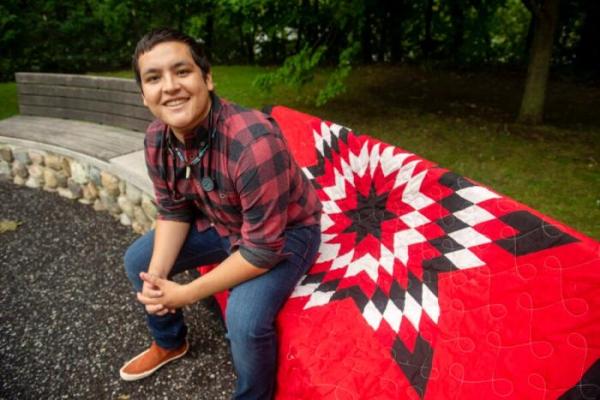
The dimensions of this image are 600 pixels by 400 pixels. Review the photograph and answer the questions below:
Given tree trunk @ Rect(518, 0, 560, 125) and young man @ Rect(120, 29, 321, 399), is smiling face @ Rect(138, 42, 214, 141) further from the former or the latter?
tree trunk @ Rect(518, 0, 560, 125)

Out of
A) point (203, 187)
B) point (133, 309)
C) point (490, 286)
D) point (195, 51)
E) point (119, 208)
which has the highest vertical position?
point (195, 51)

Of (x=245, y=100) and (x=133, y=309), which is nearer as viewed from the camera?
(x=133, y=309)

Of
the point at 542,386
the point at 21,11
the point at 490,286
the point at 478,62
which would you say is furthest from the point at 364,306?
the point at 21,11

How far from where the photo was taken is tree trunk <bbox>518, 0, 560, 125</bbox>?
427cm

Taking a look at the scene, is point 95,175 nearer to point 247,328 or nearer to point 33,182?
point 33,182

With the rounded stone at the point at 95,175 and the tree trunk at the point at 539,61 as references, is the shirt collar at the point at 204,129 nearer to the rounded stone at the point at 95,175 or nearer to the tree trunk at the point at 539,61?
the rounded stone at the point at 95,175

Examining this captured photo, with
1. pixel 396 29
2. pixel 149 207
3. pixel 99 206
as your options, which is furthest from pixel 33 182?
pixel 396 29

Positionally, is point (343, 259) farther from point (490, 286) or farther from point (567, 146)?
point (567, 146)

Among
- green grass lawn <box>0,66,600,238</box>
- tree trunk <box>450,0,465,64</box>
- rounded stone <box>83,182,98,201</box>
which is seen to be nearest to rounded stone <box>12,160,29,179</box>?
rounded stone <box>83,182,98,201</box>

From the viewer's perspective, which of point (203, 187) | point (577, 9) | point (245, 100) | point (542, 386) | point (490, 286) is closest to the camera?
point (542, 386)

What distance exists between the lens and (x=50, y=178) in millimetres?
4066

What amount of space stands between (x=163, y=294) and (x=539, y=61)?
4.72 m

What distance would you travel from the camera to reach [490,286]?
153 cm

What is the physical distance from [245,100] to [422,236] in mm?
4691
